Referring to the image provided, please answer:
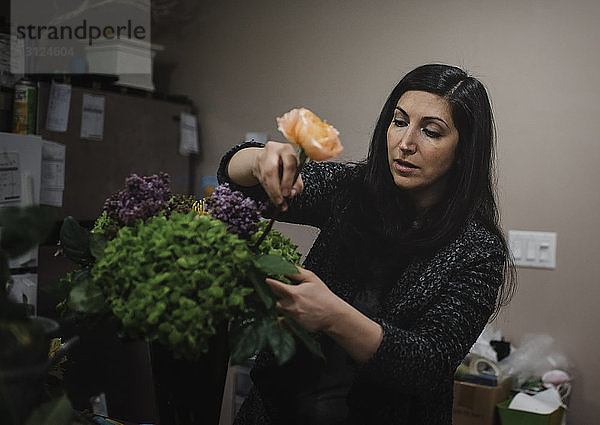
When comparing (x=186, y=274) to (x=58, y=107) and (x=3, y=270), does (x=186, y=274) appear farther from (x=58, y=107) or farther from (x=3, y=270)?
(x=58, y=107)

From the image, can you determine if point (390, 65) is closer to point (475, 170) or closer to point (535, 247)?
point (535, 247)

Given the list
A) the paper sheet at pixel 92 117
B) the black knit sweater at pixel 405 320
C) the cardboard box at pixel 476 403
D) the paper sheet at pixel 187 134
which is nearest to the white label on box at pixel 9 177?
the paper sheet at pixel 92 117

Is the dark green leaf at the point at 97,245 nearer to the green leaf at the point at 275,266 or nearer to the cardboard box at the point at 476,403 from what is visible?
the green leaf at the point at 275,266

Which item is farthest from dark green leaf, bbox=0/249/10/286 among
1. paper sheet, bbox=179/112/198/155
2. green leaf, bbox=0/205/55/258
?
A: paper sheet, bbox=179/112/198/155

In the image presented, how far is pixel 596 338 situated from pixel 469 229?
1549 millimetres

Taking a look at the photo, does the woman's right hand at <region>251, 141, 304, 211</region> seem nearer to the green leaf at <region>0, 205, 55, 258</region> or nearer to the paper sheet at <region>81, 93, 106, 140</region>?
the green leaf at <region>0, 205, 55, 258</region>

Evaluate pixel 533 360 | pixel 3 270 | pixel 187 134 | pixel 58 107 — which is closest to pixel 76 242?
pixel 3 270

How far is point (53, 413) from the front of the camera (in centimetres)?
54

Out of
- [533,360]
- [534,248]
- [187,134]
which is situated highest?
[187,134]

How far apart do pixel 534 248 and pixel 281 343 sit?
1.97 m

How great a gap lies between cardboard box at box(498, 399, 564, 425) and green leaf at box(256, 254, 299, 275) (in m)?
1.68

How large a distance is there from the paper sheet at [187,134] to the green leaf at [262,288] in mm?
2592

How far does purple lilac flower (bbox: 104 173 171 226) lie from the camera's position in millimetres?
665

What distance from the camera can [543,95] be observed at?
2.36 meters
